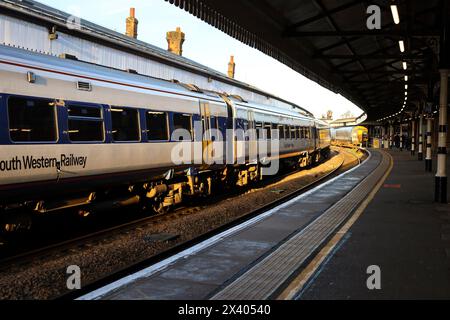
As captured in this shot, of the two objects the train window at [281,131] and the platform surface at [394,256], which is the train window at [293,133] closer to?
the train window at [281,131]

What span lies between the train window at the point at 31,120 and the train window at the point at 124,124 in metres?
1.61

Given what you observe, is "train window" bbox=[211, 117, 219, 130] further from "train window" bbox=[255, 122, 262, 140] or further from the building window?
the building window

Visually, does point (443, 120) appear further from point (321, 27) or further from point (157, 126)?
point (157, 126)

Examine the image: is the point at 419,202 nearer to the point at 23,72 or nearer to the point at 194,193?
the point at 194,193

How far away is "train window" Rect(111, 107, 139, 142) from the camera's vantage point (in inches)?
349

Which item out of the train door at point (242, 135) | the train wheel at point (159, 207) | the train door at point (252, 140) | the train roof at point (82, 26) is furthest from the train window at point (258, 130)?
the train wheel at point (159, 207)

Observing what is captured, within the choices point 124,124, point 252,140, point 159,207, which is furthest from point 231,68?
point 124,124

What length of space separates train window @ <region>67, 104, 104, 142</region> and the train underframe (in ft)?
3.50

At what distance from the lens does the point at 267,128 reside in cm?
1870

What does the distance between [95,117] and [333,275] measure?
5.08 m

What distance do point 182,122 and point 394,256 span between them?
6582 millimetres

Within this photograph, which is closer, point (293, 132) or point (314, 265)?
point (314, 265)

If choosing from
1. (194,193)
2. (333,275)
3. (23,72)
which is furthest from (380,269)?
(194,193)

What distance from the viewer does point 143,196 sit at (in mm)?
10820
